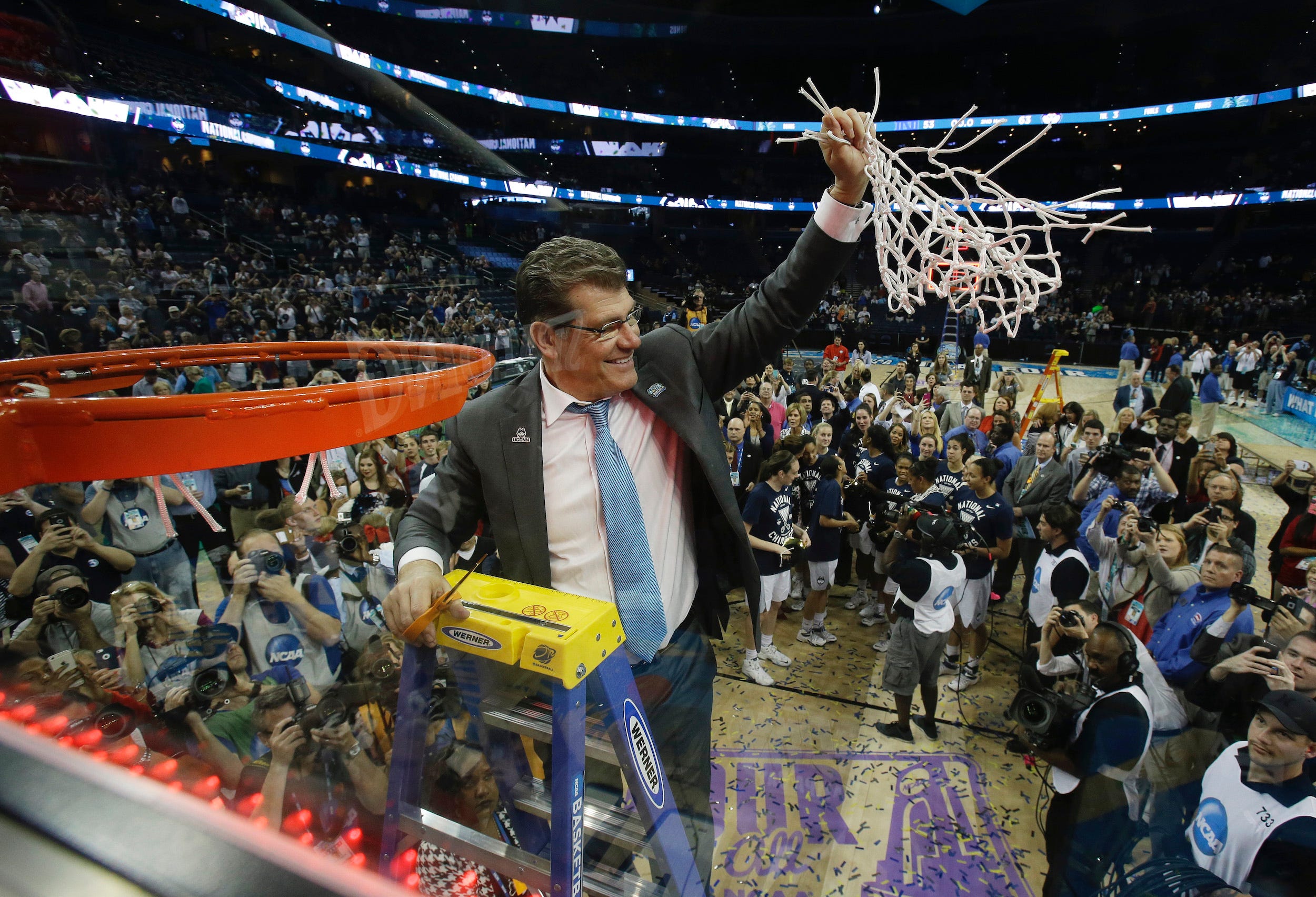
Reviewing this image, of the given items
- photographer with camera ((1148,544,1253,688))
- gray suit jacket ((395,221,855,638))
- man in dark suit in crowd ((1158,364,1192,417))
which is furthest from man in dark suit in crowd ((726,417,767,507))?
man in dark suit in crowd ((1158,364,1192,417))

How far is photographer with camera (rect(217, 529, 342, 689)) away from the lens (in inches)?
67.0

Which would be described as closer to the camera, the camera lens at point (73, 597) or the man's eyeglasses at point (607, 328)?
the man's eyeglasses at point (607, 328)

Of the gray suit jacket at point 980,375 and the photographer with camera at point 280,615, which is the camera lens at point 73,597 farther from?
the gray suit jacket at point 980,375

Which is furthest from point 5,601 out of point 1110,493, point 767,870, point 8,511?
point 1110,493

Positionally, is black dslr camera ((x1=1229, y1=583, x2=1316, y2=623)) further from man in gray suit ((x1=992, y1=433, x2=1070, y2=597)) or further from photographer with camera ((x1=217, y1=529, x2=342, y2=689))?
photographer with camera ((x1=217, y1=529, x2=342, y2=689))

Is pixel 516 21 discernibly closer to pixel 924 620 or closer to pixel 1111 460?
pixel 924 620

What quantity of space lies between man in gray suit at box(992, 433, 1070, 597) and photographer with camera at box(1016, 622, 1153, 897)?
1731mm

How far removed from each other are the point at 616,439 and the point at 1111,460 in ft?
10.1

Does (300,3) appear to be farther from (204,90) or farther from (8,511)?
(8,511)

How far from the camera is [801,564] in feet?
12.0

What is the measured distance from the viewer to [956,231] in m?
1.63

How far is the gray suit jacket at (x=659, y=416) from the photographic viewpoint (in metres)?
1.15

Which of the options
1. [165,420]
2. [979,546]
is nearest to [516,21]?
[165,420]

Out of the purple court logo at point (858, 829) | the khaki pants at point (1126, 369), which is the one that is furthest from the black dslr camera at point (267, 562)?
the khaki pants at point (1126, 369)
